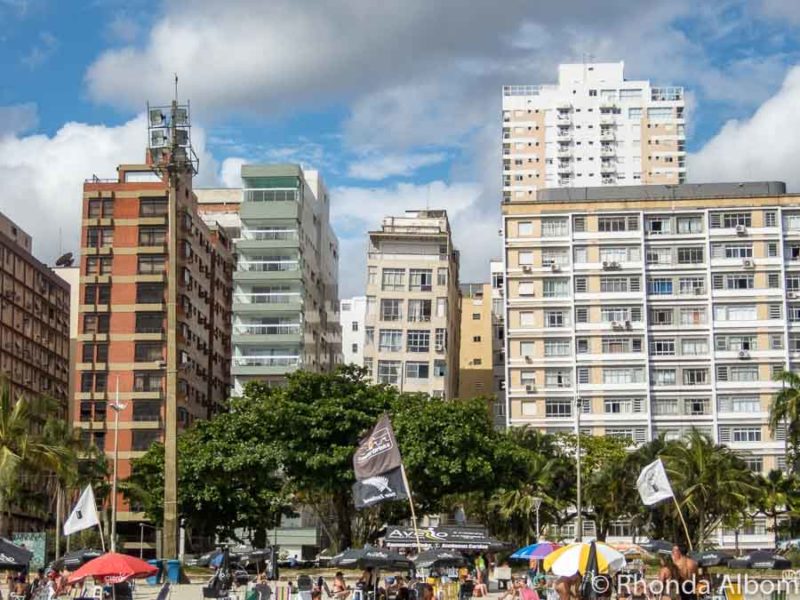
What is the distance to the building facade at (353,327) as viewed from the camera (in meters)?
146

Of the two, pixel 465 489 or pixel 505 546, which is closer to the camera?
pixel 505 546

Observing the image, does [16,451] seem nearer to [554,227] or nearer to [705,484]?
[705,484]

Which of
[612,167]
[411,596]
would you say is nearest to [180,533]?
[411,596]

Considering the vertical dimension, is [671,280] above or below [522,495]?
above

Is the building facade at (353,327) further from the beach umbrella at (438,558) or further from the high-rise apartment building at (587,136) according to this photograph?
the beach umbrella at (438,558)

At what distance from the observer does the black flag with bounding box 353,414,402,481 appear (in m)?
30.5

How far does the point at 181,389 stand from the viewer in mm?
93062

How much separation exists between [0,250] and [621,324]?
46581 mm

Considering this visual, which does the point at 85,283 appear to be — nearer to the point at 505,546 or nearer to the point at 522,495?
the point at 522,495

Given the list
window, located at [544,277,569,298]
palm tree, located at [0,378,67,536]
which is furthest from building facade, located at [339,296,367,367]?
palm tree, located at [0,378,67,536]

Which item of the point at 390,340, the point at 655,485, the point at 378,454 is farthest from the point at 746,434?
the point at 378,454

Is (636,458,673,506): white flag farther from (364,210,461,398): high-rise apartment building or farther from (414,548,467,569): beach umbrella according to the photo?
(364,210,461,398): high-rise apartment building

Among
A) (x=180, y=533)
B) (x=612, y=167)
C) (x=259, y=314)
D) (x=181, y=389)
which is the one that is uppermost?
(x=612, y=167)

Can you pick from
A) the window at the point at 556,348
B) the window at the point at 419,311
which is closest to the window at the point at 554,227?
the window at the point at 556,348
